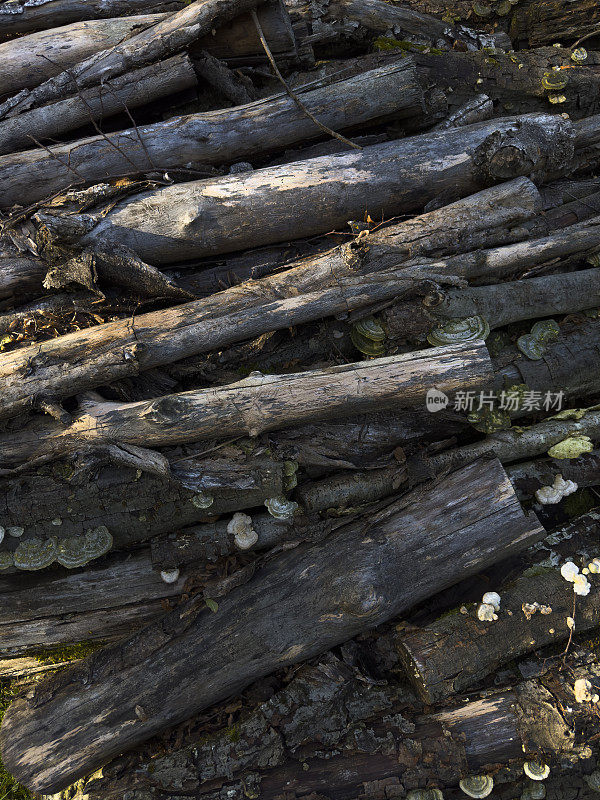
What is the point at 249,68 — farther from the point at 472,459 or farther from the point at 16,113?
the point at 472,459

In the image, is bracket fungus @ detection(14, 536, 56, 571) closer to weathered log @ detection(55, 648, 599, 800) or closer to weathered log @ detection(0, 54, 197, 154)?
weathered log @ detection(55, 648, 599, 800)

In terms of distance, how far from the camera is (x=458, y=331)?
5.28 m

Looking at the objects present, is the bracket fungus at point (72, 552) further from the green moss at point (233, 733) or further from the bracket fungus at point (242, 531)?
the green moss at point (233, 733)

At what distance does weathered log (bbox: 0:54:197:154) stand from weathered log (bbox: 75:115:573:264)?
4.87ft

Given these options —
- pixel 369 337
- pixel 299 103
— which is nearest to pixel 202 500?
pixel 369 337

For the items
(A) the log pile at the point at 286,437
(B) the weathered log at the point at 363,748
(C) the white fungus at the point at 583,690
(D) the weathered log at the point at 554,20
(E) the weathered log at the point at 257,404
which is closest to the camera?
(B) the weathered log at the point at 363,748

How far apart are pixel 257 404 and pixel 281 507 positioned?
1.04 m

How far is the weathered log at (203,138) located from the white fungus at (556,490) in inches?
189

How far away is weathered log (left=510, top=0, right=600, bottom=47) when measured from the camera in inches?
288

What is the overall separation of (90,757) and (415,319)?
5136 mm

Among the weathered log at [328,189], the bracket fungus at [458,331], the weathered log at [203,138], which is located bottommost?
the bracket fungus at [458,331]

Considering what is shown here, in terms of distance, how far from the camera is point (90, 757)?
15.5ft

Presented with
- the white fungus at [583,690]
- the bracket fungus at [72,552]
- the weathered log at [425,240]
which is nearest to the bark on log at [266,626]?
the bracket fungus at [72,552]

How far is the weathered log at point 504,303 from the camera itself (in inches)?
207
